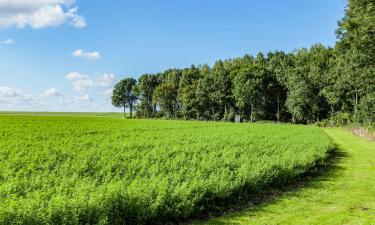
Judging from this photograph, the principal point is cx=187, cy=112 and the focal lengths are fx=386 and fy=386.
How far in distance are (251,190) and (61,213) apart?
7.95 meters

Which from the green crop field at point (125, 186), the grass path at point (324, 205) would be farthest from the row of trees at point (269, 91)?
the green crop field at point (125, 186)

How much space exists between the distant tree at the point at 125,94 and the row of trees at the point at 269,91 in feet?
34.7

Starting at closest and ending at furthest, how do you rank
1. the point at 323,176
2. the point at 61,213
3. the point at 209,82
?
the point at 61,213 → the point at 323,176 → the point at 209,82

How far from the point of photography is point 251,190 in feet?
48.3

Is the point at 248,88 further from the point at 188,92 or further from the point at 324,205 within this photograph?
the point at 324,205

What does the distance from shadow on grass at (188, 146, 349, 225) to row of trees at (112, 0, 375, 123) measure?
35.1m

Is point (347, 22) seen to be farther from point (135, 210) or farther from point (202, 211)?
point (135, 210)

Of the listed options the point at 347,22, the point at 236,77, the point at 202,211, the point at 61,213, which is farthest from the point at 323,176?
the point at 236,77

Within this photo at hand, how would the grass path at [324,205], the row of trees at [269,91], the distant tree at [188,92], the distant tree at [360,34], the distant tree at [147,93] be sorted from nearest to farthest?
the grass path at [324,205] < the distant tree at [360,34] < the row of trees at [269,91] < the distant tree at [188,92] < the distant tree at [147,93]

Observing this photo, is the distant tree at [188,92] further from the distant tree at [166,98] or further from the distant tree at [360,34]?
the distant tree at [360,34]

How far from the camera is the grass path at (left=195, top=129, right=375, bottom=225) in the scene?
38.3 ft

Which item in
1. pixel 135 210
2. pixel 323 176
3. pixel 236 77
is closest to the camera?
pixel 135 210

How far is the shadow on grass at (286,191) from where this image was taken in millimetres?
12348

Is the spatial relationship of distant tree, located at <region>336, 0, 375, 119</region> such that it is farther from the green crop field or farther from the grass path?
the grass path
